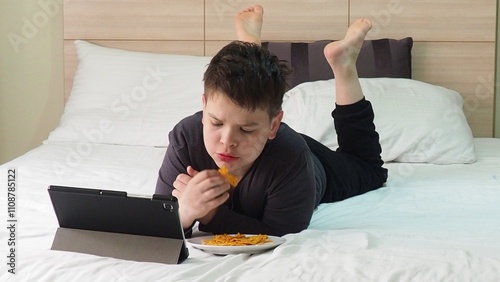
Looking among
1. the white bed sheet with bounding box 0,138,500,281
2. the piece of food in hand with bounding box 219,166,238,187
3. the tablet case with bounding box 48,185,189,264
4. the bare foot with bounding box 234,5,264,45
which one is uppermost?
the bare foot with bounding box 234,5,264,45

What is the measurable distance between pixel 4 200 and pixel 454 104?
5.34 ft

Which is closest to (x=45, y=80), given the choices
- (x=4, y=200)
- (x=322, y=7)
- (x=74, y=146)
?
(x=74, y=146)

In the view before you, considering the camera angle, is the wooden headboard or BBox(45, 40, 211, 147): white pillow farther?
the wooden headboard

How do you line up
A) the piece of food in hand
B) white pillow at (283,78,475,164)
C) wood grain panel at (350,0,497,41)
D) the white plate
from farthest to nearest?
wood grain panel at (350,0,497,41)
white pillow at (283,78,475,164)
the piece of food in hand
the white plate

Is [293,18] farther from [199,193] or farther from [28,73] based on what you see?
[199,193]

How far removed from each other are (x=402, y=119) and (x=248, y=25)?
65cm

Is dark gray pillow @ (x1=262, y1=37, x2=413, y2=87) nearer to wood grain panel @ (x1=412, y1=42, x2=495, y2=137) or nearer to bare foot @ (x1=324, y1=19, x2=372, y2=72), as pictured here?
wood grain panel @ (x1=412, y1=42, x2=495, y2=137)

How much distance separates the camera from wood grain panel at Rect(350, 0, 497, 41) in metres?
3.28

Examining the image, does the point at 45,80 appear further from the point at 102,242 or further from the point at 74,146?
the point at 102,242

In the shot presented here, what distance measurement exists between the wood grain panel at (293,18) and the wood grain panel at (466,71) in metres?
0.34

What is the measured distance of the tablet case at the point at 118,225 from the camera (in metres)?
1.54

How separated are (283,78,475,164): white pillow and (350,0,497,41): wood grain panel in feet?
1.38

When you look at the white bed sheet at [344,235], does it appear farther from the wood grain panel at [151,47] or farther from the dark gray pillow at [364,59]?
the wood grain panel at [151,47]

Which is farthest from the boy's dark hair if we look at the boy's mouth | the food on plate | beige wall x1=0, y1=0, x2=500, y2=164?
beige wall x1=0, y1=0, x2=500, y2=164
